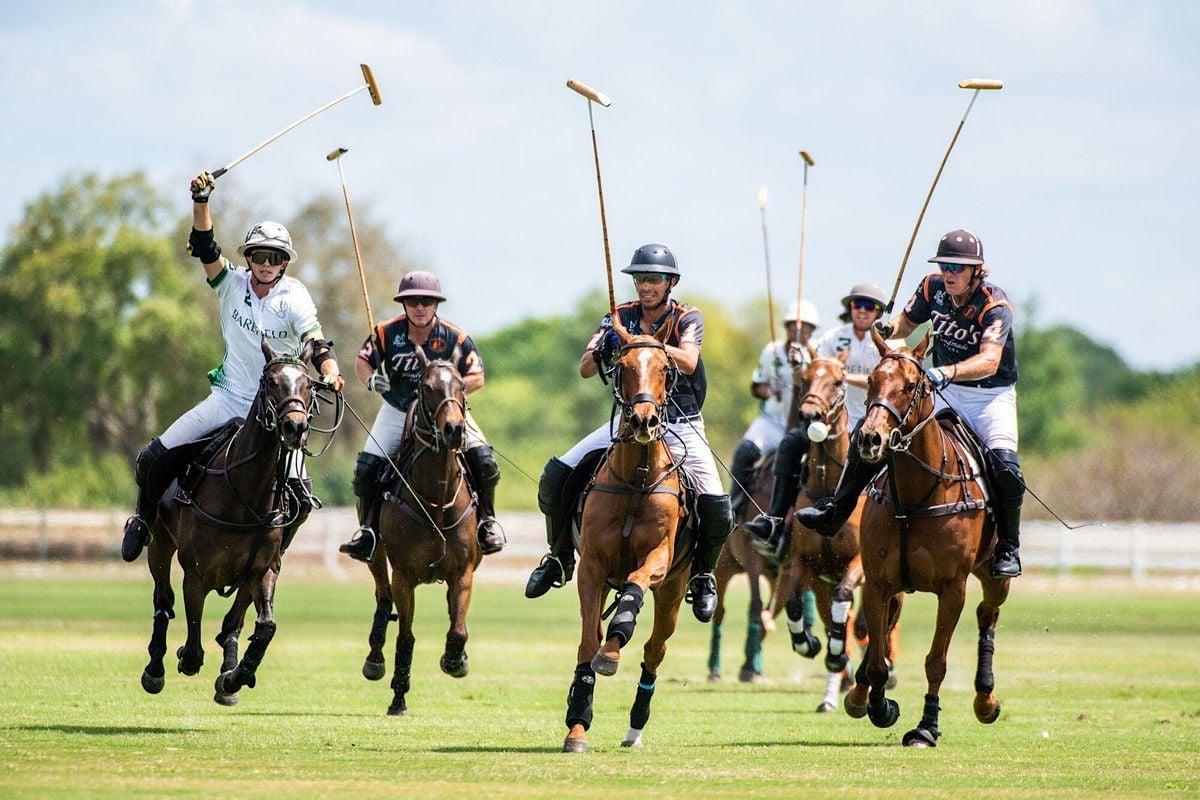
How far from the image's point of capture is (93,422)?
5172 centimetres

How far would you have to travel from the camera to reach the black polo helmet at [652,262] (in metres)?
13.4

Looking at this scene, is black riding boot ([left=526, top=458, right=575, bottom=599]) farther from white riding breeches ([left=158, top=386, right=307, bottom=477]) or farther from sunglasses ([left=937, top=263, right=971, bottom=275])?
sunglasses ([left=937, top=263, right=971, bottom=275])

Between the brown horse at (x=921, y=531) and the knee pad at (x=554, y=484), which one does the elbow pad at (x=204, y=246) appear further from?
the brown horse at (x=921, y=531)

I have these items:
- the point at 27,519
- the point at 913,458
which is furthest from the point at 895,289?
the point at 27,519

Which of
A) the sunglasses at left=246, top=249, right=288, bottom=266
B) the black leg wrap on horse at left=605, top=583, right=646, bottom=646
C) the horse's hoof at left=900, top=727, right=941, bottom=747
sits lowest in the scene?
the horse's hoof at left=900, top=727, right=941, bottom=747

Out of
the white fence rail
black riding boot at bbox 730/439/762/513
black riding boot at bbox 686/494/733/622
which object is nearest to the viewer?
black riding boot at bbox 686/494/733/622

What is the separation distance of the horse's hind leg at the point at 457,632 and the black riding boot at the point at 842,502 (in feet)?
8.90

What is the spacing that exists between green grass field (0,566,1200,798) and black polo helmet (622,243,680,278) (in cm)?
317

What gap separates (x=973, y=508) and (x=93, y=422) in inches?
1611

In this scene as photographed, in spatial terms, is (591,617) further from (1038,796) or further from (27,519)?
(27,519)

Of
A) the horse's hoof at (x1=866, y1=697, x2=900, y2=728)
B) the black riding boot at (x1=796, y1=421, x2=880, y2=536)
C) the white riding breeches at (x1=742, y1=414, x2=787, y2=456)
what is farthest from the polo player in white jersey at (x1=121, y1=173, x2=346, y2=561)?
the white riding breeches at (x1=742, y1=414, x2=787, y2=456)

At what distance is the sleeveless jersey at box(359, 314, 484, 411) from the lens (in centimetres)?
1592

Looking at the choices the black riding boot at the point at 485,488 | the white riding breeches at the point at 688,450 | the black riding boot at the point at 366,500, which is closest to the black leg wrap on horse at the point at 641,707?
the white riding breeches at the point at 688,450

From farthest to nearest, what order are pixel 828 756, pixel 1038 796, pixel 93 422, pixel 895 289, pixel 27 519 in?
1. pixel 93 422
2. pixel 27 519
3. pixel 895 289
4. pixel 828 756
5. pixel 1038 796
